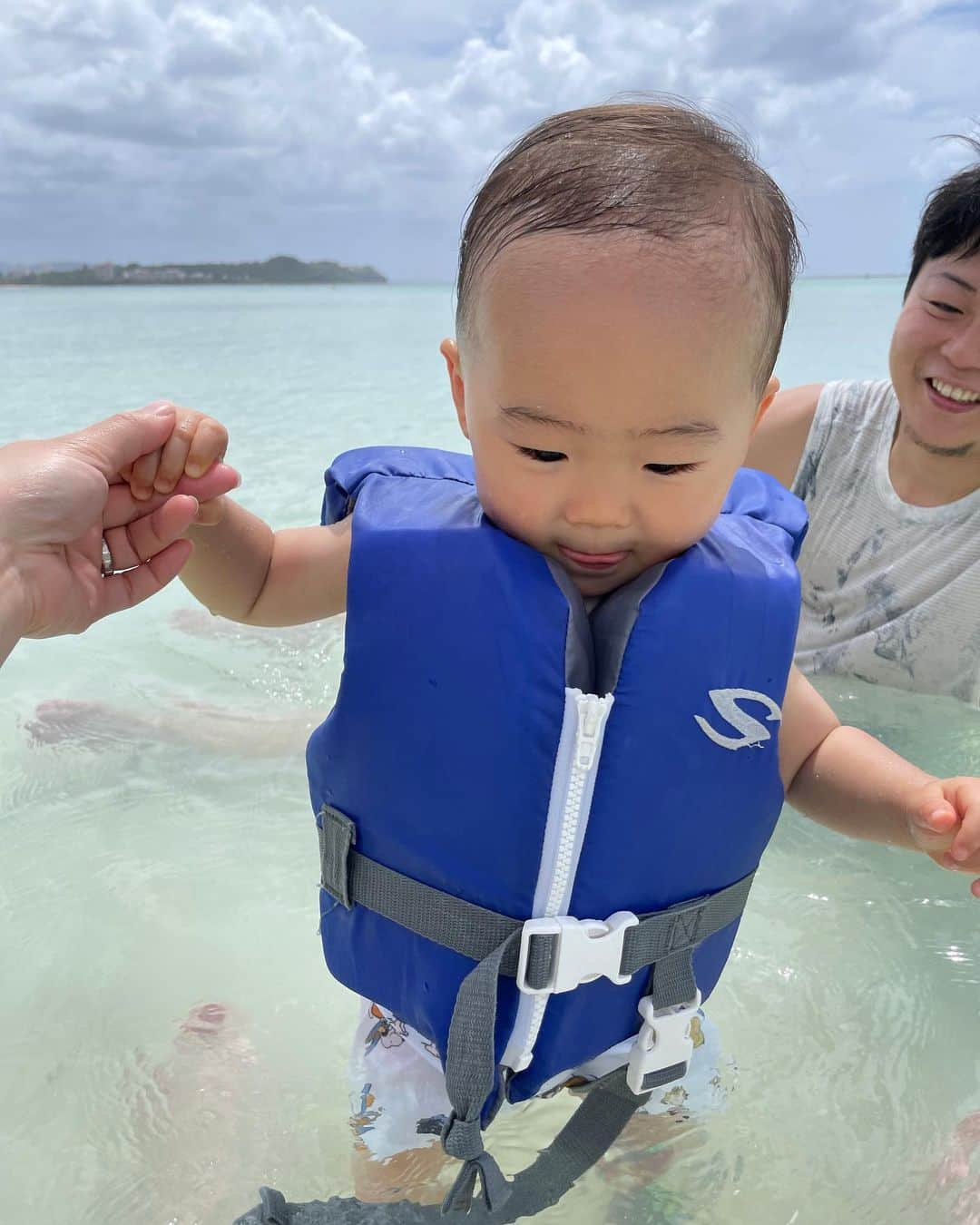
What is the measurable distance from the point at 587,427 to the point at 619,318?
14cm

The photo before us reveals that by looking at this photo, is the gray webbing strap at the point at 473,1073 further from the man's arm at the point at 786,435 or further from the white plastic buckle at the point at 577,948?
the man's arm at the point at 786,435

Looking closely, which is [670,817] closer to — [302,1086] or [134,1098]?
[302,1086]

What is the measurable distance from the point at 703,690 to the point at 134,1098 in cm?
124

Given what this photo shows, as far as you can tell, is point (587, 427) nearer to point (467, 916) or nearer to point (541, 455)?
point (541, 455)

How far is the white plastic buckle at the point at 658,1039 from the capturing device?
1.60m

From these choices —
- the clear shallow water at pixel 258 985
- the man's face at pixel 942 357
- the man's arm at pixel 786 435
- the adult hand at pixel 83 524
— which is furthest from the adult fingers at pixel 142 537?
the man's arm at pixel 786 435

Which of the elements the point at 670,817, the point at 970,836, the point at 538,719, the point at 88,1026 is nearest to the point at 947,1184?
the point at 970,836

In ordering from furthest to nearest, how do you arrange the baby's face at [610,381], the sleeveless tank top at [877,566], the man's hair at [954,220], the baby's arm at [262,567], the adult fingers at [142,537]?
the sleeveless tank top at [877,566] < the man's hair at [954,220] < the baby's arm at [262,567] < the adult fingers at [142,537] < the baby's face at [610,381]

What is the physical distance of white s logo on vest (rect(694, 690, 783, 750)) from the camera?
60.4 inches

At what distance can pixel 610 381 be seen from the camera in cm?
133

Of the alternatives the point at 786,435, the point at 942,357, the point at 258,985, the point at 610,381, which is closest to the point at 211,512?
the point at 610,381

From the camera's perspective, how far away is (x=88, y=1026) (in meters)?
2.06

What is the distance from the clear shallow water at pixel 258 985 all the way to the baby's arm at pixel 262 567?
0.84 m

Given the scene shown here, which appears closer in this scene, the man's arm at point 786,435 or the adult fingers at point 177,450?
the adult fingers at point 177,450
